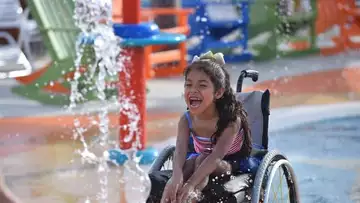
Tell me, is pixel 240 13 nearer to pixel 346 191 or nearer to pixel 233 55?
pixel 233 55

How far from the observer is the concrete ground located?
510 centimetres

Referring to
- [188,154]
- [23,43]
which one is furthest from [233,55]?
[188,154]

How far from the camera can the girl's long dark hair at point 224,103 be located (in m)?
3.58

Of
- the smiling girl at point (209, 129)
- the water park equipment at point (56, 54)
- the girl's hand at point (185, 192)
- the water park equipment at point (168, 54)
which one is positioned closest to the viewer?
the girl's hand at point (185, 192)

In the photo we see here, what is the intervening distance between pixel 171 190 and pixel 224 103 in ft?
1.64

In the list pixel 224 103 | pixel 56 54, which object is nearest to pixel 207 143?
pixel 224 103

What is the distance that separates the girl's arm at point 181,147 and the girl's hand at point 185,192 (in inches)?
4.8

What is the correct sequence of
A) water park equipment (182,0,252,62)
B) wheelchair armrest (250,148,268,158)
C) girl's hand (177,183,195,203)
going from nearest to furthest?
girl's hand (177,183,195,203), wheelchair armrest (250,148,268,158), water park equipment (182,0,252,62)

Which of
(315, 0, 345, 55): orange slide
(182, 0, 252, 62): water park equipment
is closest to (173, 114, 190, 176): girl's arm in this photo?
(182, 0, 252, 62): water park equipment

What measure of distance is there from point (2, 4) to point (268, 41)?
3.92m

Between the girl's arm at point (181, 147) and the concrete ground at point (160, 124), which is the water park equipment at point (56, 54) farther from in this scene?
the girl's arm at point (181, 147)

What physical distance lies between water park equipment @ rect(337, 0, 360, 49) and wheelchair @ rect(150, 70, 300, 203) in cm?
798

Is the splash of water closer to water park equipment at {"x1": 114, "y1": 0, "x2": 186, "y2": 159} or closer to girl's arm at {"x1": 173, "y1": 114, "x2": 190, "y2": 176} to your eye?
water park equipment at {"x1": 114, "y1": 0, "x2": 186, "y2": 159}

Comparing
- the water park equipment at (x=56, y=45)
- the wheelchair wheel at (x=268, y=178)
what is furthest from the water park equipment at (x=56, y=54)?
the wheelchair wheel at (x=268, y=178)
